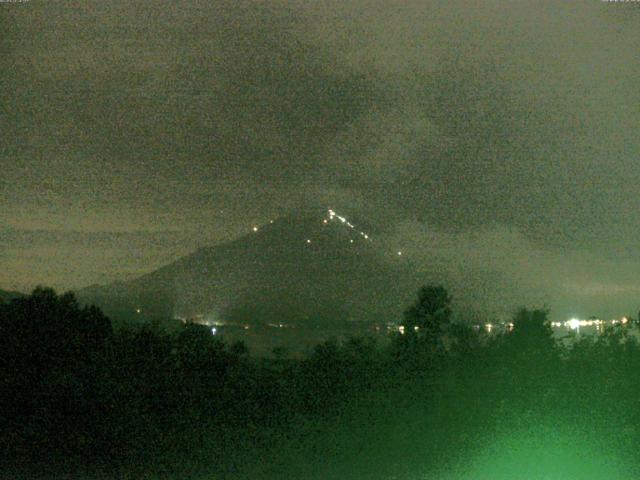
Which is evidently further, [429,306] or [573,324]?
[429,306]

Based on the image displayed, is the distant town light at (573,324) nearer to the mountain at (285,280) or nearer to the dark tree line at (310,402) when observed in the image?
the dark tree line at (310,402)

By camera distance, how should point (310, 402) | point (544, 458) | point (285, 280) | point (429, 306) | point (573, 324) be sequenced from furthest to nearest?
point (285, 280) → point (429, 306) → point (573, 324) → point (310, 402) → point (544, 458)

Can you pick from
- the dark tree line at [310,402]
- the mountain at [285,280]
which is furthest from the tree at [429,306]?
the mountain at [285,280]

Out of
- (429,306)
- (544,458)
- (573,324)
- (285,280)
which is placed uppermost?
(285,280)

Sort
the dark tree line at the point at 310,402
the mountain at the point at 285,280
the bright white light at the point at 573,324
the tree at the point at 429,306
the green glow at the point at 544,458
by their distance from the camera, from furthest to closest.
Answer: the mountain at the point at 285,280, the tree at the point at 429,306, the bright white light at the point at 573,324, the dark tree line at the point at 310,402, the green glow at the point at 544,458

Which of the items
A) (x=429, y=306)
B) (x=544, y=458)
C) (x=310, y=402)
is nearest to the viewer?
(x=544, y=458)

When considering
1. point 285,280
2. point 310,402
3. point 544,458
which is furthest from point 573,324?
point 285,280

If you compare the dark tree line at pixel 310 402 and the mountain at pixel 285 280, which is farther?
the mountain at pixel 285 280

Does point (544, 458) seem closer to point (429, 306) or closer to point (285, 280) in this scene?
point (429, 306)

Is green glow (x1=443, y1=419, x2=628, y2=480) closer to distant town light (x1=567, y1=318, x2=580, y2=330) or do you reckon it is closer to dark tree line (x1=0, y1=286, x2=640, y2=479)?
dark tree line (x1=0, y1=286, x2=640, y2=479)

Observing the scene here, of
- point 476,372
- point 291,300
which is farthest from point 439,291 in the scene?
point 291,300
